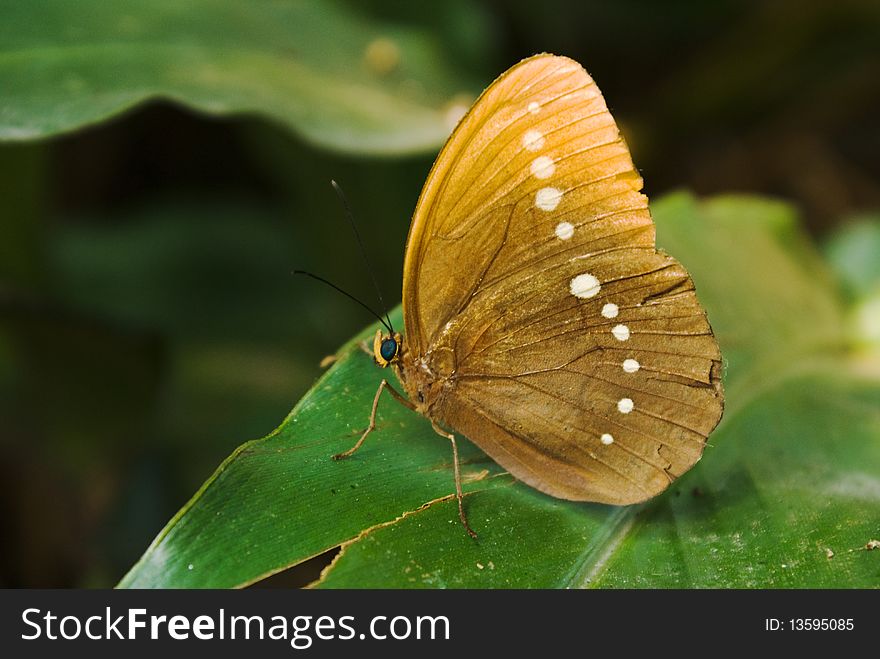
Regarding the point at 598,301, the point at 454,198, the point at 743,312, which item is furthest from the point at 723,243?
the point at 454,198

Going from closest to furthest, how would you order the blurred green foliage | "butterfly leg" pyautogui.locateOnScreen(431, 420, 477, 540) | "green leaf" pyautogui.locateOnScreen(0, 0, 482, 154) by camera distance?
"butterfly leg" pyautogui.locateOnScreen(431, 420, 477, 540) → "green leaf" pyautogui.locateOnScreen(0, 0, 482, 154) → the blurred green foliage

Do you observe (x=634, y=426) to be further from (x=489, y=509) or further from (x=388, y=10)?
(x=388, y=10)

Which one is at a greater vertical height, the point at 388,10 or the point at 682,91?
the point at 682,91

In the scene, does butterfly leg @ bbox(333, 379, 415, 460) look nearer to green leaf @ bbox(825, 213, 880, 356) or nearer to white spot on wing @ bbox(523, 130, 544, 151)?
white spot on wing @ bbox(523, 130, 544, 151)

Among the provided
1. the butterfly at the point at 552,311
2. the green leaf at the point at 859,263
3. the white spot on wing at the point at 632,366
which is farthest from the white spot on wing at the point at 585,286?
the green leaf at the point at 859,263

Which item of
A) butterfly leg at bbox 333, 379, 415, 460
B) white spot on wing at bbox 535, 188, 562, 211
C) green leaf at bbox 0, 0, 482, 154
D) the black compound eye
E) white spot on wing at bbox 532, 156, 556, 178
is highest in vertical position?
green leaf at bbox 0, 0, 482, 154

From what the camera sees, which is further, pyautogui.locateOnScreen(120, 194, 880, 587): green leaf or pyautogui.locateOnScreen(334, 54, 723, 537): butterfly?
pyautogui.locateOnScreen(334, 54, 723, 537): butterfly

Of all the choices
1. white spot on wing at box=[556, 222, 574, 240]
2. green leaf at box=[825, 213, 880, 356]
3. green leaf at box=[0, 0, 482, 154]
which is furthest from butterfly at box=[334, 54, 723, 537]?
green leaf at box=[825, 213, 880, 356]
